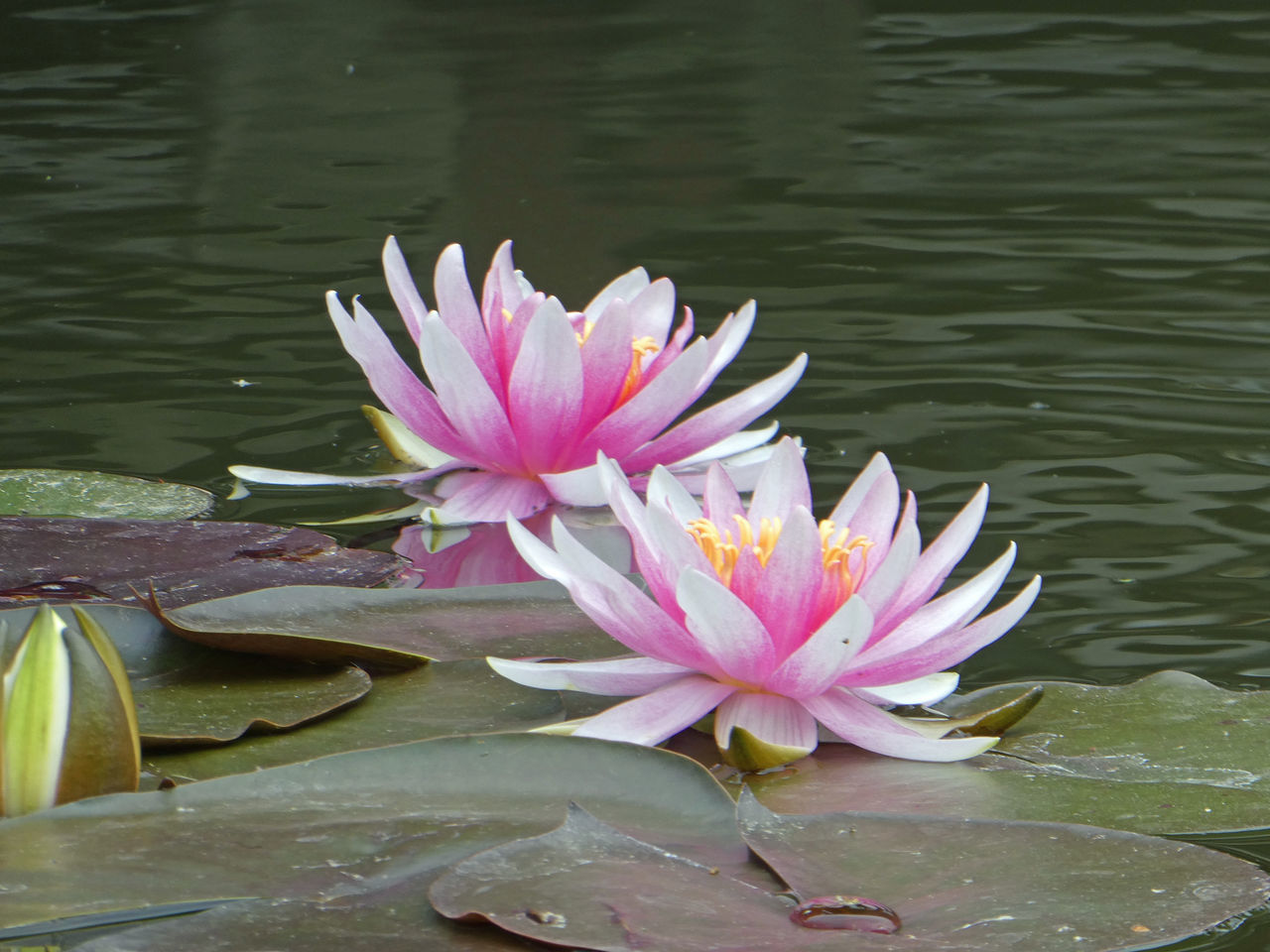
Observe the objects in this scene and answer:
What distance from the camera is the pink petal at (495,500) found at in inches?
82.4

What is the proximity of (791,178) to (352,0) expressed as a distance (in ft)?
18.6

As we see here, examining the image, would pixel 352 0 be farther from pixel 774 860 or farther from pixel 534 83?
pixel 774 860

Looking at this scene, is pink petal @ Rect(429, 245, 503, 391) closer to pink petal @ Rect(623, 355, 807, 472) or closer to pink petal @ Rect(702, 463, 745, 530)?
pink petal @ Rect(623, 355, 807, 472)

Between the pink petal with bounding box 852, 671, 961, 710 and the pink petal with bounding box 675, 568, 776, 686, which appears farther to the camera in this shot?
the pink petal with bounding box 852, 671, 961, 710

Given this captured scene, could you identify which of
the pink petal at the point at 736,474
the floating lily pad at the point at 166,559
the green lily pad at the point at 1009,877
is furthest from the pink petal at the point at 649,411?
the green lily pad at the point at 1009,877

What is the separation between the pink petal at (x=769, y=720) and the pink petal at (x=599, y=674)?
0.19 ft

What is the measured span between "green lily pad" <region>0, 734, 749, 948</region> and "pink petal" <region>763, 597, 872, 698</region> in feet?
0.48

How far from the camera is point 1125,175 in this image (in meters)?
4.86

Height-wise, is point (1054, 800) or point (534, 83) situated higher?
point (534, 83)

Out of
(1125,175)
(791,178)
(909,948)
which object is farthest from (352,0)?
(909,948)

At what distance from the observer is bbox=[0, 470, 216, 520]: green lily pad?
2.11 m

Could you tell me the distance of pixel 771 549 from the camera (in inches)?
53.6

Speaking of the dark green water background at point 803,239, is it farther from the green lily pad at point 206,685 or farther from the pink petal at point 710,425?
the green lily pad at point 206,685

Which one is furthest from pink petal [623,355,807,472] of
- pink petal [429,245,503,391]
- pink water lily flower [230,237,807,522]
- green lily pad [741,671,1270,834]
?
green lily pad [741,671,1270,834]
